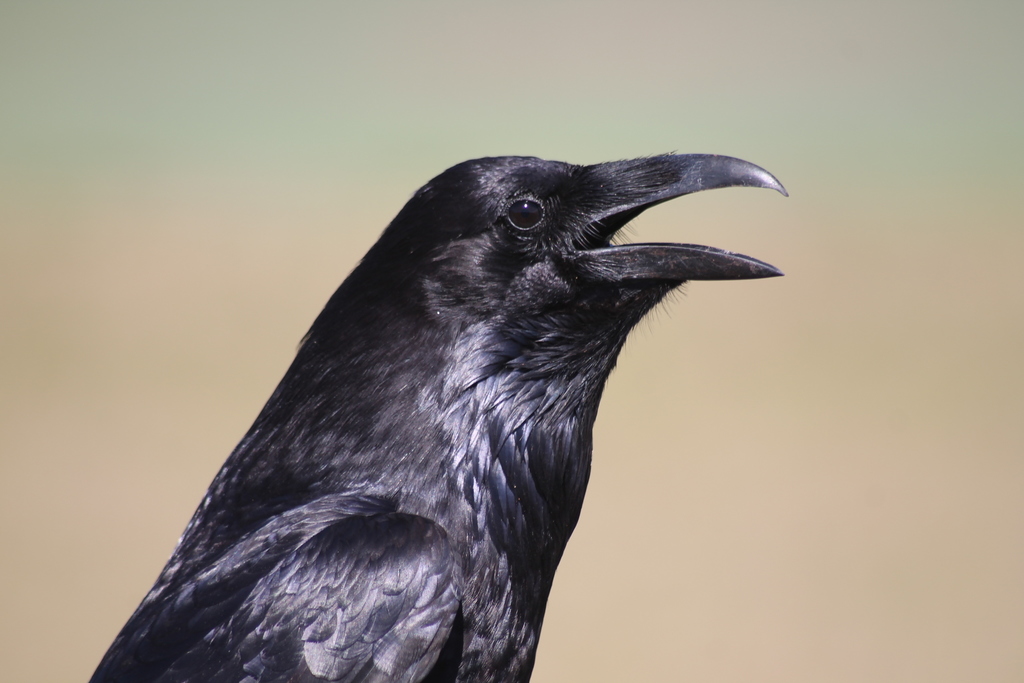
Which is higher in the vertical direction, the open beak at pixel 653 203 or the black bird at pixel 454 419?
the open beak at pixel 653 203

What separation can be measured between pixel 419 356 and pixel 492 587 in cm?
70

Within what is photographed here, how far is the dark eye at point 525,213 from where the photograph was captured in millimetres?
3109

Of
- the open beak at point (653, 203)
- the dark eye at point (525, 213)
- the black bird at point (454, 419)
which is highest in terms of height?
the open beak at point (653, 203)

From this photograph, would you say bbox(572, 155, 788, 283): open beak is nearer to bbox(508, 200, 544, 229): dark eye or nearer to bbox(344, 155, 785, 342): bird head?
bbox(344, 155, 785, 342): bird head

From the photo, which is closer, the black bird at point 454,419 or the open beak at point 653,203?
the black bird at point 454,419

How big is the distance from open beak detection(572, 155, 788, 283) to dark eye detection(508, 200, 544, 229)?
0.17 m

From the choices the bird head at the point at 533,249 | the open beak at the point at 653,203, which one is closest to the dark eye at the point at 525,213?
the bird head at the point at 533,249

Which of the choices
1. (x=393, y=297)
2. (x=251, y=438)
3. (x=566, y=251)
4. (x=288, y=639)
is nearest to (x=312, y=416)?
(x=251, y=438)

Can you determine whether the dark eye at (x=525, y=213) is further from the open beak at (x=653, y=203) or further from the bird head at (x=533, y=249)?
the open beak at (x=653, y=203)

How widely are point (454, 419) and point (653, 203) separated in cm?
92

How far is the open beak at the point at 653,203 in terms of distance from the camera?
309 cm

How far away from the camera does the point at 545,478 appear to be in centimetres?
315

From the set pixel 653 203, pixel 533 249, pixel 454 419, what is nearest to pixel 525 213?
pixel 533 249

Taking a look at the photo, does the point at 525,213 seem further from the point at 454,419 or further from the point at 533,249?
the point at 454,419
